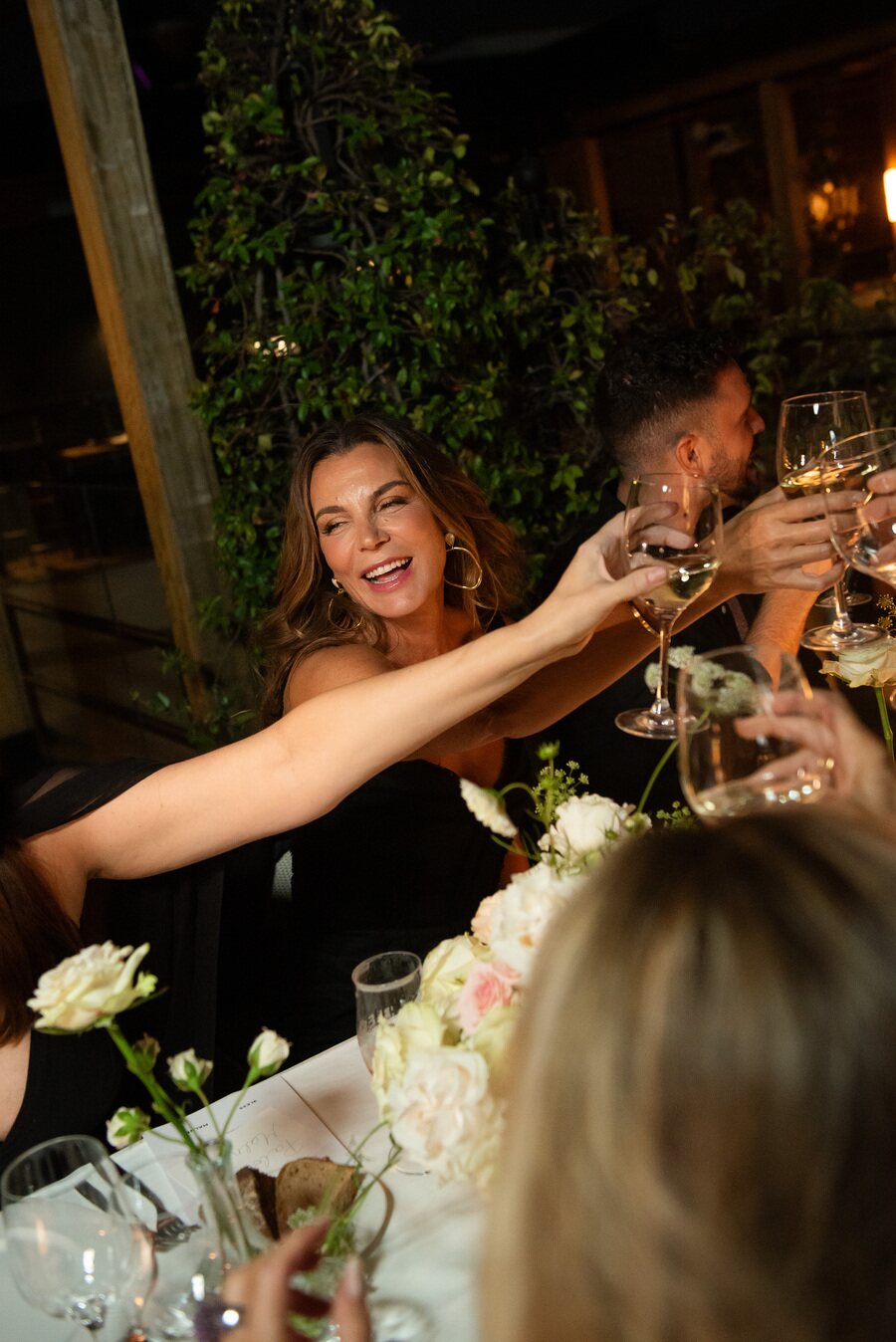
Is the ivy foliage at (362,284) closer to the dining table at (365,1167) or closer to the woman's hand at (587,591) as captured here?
the woman's hand at (587,591)

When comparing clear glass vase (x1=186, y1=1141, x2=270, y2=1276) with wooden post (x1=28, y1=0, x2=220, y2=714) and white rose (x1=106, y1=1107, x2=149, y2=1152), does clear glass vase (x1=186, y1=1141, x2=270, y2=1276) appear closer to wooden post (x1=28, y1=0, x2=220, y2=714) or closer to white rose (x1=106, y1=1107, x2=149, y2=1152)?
white rose (x1=106, y1=1107, x2=149, y2=1152)

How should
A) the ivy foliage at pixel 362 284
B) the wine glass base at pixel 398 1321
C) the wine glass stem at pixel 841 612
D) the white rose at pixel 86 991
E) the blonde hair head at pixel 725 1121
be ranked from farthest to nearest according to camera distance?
1. the ivy foliage at pixel 362 284
2. the wine glass stem at pixel 841 612
3. the wine glass base at pixel 398 1321
4. the white rose at pixel 86 991
5. the blonde hair head at pixel 725 1121

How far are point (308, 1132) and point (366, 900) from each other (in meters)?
0.96

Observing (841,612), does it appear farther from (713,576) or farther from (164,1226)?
(164,1226)

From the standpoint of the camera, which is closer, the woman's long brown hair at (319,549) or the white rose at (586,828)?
the white rose at (586,828)

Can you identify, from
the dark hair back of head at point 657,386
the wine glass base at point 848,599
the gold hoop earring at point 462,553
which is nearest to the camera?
the wine glass base at point 848,599

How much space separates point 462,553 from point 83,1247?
172 cm

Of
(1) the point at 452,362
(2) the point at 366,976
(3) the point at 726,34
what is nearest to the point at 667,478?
(2) the point at 366,976

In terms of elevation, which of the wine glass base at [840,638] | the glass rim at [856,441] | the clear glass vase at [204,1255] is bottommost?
the clear glass vase at [204,1255]

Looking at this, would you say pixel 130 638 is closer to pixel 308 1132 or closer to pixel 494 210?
pixel 494 210

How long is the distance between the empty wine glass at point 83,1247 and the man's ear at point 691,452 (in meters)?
2.29

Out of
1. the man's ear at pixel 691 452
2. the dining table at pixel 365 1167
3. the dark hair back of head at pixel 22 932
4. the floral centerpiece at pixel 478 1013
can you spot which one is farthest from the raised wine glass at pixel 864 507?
the man's ear at pixel 691 452

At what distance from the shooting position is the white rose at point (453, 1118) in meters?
Answer: 1.01

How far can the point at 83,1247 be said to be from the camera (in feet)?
3.55
